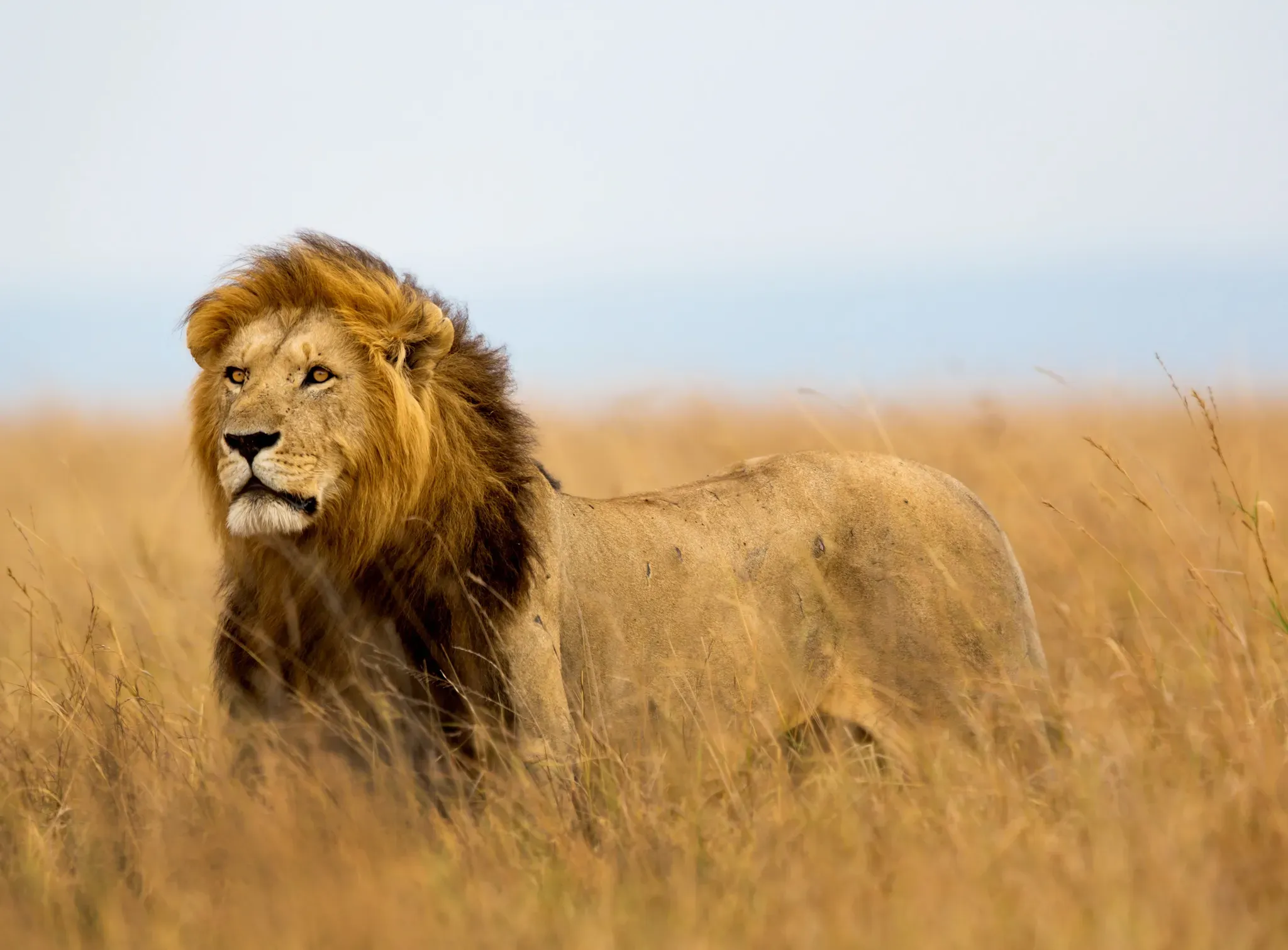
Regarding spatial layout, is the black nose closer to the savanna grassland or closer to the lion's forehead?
the lion's forehead

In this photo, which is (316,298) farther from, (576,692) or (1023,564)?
(1023,564)

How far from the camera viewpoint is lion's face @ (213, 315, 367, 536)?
12.9 ft

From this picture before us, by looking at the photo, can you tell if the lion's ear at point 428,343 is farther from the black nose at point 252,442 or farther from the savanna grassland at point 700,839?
the savanna grassland at point 700,839

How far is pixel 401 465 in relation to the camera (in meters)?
4.14

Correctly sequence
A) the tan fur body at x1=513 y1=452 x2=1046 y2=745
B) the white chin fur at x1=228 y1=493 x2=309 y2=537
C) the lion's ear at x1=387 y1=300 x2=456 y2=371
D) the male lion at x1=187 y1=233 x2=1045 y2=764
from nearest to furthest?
the white chin fur at x1=228 y1=493 x2=309 y2=537
the male lion at x1=187 y1=233 x2=1045 y2=764
the lion's ear at x1=387 y1=300 x2=456 y2=371
the tan fur body at x1=513 y1=452 x2=1046 y2=745

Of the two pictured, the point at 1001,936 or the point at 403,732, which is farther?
the point at 403,732

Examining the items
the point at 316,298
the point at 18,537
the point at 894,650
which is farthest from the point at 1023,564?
the point at 18,537

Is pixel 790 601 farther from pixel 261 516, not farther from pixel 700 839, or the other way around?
pixel 261 516

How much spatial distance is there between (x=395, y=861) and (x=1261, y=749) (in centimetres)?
224

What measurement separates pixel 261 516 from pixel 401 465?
438mm

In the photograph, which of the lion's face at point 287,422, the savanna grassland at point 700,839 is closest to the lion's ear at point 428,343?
the lion's face at point 287,422

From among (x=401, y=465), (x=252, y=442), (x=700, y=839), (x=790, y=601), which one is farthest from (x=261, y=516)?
(x=790, y=601)

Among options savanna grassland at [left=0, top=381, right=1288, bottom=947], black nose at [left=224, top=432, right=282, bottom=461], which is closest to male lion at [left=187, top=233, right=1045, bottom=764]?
black nose at [left=224, top=432, right=282, bottom=461]

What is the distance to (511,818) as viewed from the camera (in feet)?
12.3
